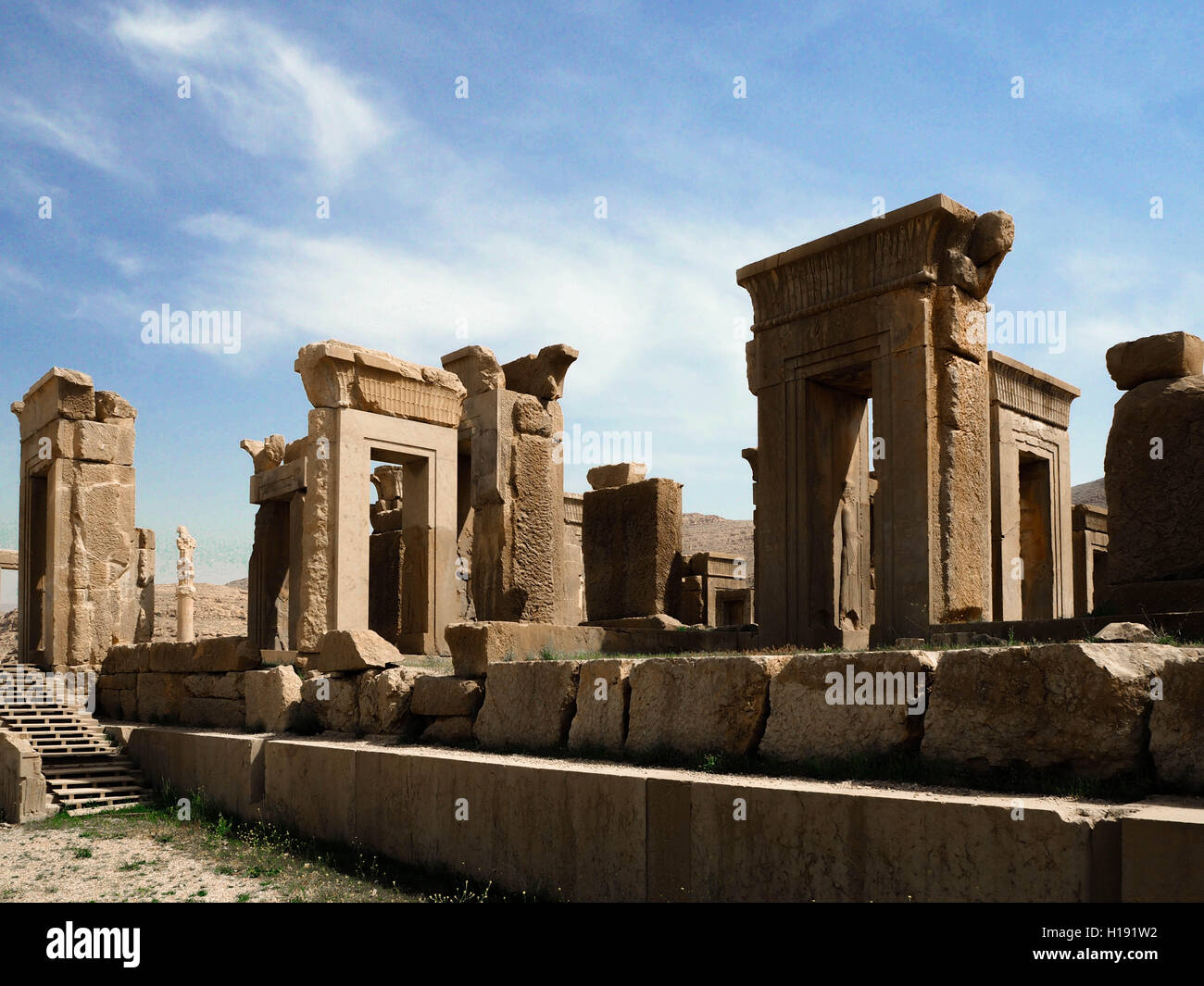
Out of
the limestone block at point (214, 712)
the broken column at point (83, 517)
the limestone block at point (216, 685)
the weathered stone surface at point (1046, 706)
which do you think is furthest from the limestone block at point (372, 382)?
the weathered stone surface at point (1046, 706)

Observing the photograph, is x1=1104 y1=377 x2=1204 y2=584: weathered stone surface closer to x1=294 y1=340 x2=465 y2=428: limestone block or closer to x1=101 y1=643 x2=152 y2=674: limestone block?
x1=294 y1=340 x2=465 y2=428: limestone block

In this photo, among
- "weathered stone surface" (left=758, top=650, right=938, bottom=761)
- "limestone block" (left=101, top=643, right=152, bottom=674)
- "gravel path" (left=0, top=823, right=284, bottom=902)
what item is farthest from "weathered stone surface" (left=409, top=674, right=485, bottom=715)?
"limestone block" (left=101, top=643, right=152, bottom=674)

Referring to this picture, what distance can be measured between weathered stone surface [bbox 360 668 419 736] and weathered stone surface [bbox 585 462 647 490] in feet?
32.8

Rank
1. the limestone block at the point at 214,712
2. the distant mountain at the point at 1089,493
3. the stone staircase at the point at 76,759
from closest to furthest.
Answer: the stone staircase at the point at 76,759, the limestone block at the point at 214,712, the distant mountain at the point at 1089,493

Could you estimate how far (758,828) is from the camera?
4551mm

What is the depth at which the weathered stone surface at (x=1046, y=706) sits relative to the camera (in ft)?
13.3

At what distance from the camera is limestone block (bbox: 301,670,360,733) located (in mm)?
8797

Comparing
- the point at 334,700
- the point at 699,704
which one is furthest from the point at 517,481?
the point at 699,704

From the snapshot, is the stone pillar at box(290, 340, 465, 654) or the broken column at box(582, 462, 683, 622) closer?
the stone pillar at box(290, 340, 465, 654)

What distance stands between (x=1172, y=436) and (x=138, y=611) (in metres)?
19.6

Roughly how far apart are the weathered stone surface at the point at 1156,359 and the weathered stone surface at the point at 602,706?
12.5ft

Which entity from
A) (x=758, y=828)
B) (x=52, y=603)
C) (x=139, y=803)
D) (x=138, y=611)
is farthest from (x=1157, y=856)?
(x=138, y=611)

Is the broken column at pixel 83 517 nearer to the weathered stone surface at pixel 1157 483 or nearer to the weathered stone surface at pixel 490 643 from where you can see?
the weathered stone surface at pixel 490 643
